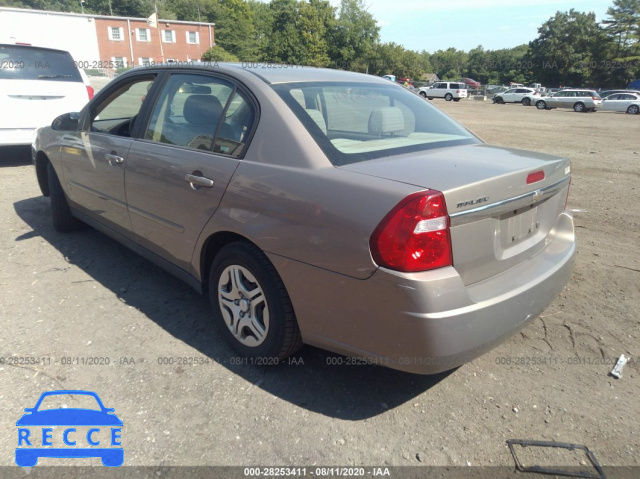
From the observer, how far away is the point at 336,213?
7.09ft

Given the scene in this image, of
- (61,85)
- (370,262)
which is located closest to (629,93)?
(61,85)

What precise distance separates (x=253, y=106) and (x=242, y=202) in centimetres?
59

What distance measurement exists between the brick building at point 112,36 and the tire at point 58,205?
1871 inches

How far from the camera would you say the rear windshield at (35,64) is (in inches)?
290

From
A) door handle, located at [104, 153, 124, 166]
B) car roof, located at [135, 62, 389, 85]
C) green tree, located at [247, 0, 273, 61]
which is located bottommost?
door handle, located at [104, 153, 124, 166]

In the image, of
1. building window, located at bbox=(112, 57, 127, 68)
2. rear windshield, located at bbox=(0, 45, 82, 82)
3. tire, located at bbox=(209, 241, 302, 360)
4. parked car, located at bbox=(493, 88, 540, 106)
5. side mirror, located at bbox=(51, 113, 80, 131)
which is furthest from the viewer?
building window, located at bbox=(112, 57, 127, 68)

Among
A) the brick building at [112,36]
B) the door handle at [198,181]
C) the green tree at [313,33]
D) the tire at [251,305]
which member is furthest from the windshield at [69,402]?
the green tree at [313,33]

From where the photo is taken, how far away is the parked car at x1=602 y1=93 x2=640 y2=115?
32.0 metres

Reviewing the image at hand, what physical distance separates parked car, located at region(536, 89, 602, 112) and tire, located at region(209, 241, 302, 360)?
38.2 m

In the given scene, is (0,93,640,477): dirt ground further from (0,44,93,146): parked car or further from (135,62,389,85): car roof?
(0,44,93,146): parked car

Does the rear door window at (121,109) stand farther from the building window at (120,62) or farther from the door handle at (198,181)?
the building window at (120,62)

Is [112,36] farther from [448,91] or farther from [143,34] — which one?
[448,91]

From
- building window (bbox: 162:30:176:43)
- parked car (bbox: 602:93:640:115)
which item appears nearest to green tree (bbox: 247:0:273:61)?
building window (bbox: 162:30:176:43)

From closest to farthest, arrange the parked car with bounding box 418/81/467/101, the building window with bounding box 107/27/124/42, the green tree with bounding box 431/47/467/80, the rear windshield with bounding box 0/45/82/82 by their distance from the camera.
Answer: the rear windshield with bounding box 0/45/82/82 → the parked car with bounding box 418/81/467/101 → the building window with bounding box 107/27/124/42 → the green tree with bounding box 431/47/467/80
